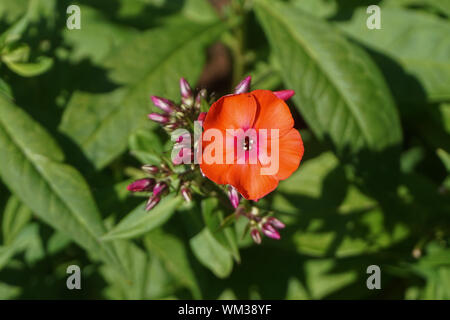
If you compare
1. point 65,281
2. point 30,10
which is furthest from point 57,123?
point 65,281

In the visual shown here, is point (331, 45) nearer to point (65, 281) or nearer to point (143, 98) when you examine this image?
point (143, 98)

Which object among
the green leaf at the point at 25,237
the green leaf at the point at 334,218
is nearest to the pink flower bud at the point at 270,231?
the green leaf at the point at 334,218

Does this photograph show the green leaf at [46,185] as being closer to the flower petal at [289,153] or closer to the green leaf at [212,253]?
the green leaf at [212,253]

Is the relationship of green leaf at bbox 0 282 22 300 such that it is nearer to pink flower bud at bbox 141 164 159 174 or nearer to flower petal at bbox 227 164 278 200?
pink flower bud at bbox 141 164 159 174

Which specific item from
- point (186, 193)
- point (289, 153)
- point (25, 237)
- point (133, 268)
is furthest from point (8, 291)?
point (289, 153)

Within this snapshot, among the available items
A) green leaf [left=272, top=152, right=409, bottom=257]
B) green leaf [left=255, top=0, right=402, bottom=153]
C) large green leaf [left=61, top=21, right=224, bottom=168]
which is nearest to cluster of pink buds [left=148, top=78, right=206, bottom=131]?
large green leaf [left=61, top=21, right=224, bottom=168]

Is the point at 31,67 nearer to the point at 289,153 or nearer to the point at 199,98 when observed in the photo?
the point at 199,98

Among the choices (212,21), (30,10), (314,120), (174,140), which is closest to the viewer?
(174,140)
